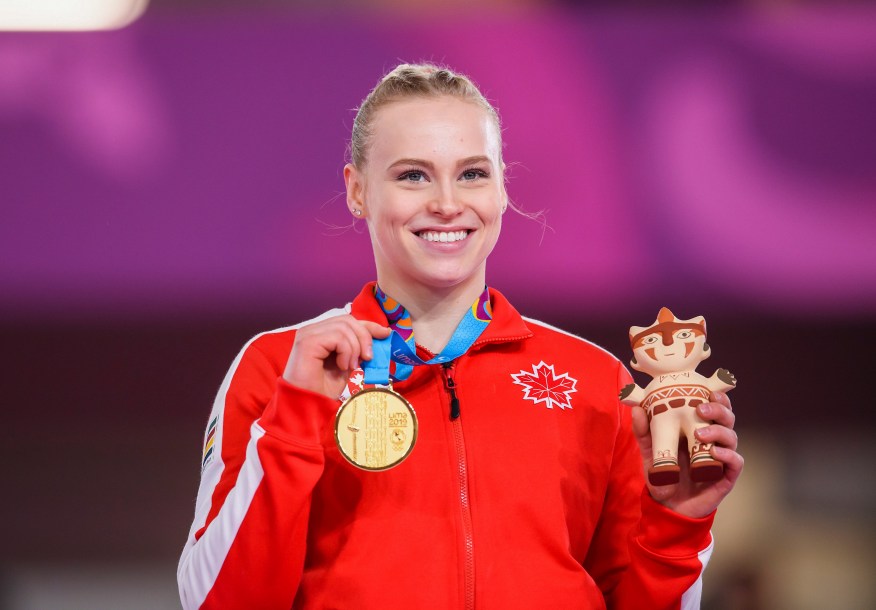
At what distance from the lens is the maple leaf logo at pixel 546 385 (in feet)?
6.07

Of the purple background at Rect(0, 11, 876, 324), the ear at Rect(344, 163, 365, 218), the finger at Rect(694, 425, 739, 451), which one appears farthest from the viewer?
the purple background at Rect(0, 11, 876, 324)

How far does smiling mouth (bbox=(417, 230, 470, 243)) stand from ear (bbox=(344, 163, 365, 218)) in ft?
0.61

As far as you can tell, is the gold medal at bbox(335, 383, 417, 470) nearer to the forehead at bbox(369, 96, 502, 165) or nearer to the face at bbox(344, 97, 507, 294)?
the face at bbox(344, 97, 507, 294)

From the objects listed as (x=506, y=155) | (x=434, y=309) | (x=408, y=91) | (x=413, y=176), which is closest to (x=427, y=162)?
(x=413, y=176)

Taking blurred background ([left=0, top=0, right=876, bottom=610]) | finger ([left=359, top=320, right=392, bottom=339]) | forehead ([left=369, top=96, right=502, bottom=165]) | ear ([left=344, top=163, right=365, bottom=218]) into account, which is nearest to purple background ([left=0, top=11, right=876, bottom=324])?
blurred background ([left=0, top=0, right=876, bottom=610])

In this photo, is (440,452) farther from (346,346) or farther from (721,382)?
(721,382)

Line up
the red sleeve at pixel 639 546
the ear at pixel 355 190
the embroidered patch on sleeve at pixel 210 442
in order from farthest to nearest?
the ear at pixel 355 190, the embroidered patch on sleeve at pixel 210 442, the red sleeve at pixel 639 546

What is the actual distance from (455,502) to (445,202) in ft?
1.58

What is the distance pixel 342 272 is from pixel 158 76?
27.7 inches

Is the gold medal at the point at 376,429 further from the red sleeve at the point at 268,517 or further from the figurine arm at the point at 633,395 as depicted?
the figurine arm at the point at 633,395

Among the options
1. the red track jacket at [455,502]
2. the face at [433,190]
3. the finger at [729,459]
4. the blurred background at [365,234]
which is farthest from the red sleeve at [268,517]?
the blurred background at [365,234]

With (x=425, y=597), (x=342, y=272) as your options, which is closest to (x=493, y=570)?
(x=425, y=597)

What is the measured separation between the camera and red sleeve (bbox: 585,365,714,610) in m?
1.71

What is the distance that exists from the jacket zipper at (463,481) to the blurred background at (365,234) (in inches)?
42.5
